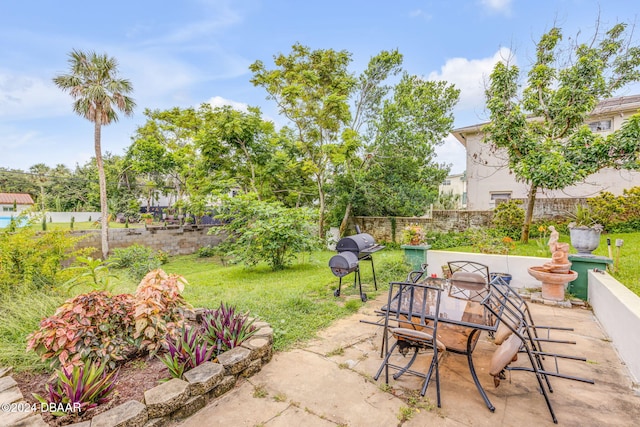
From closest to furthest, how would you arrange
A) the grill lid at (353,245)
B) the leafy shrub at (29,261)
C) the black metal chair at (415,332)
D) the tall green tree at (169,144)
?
the black metal chair at (415,332), the leafy shrub at (29,261), the grill lid at (353,245), the tall green tree at (169,144)

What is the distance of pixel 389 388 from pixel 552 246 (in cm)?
406

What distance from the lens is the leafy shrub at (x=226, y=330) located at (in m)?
2.78

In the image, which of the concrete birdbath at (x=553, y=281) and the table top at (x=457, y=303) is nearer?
the table top at (x=457, y=303)

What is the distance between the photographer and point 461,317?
9.12ft

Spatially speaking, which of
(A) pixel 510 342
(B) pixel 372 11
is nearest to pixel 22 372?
(A) pixel 510 342

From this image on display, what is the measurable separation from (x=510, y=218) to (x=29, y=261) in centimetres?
1286

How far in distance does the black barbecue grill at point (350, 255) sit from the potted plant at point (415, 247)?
130 cm

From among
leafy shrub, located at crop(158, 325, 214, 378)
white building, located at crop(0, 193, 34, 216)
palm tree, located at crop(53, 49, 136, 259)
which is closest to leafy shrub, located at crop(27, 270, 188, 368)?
leafy shrub, located at crop(158, 325, 214, 378)

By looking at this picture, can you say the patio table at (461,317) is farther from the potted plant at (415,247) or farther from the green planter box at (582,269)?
the potted plant at (415,247)

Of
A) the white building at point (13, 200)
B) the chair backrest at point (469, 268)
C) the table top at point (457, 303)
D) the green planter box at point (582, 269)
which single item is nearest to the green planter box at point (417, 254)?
the chair backrest at point (469, 268)

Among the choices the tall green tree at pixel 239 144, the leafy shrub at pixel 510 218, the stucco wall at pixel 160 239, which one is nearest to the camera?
the leafy shrub at pixel 510 218

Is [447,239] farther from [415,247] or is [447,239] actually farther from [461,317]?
[461,317]

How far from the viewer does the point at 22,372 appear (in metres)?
2.49

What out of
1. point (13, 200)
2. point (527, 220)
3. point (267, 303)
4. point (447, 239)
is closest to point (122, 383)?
point (267, 303)
